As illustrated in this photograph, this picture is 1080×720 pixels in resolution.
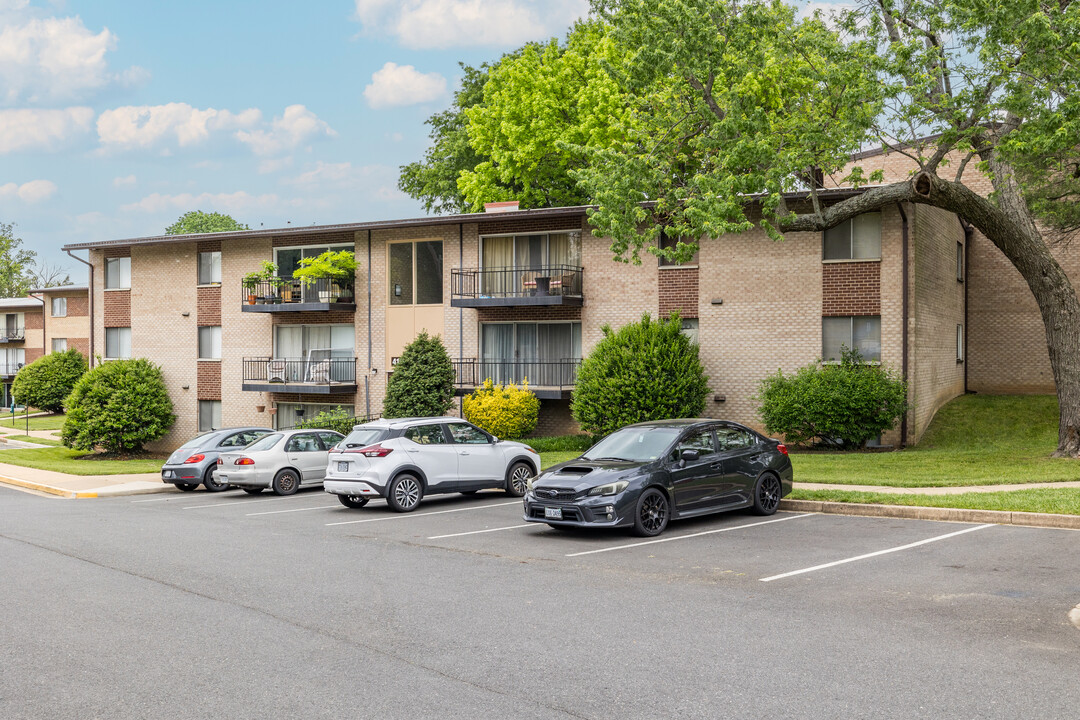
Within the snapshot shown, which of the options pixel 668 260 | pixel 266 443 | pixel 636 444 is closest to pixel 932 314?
pixel 668 260

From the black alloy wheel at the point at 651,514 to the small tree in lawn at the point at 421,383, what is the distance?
54.9ft

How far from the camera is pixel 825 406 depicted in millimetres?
23062

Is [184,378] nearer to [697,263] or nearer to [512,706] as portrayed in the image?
[697,263]

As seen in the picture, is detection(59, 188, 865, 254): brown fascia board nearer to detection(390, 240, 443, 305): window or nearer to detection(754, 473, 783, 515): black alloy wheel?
detection(390, 240, 443, 305): window

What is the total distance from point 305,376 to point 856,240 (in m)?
18.6

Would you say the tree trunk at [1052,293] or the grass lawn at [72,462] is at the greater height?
the tree trunk at [1052,293]

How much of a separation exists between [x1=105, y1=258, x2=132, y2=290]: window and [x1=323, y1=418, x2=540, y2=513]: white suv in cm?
2445

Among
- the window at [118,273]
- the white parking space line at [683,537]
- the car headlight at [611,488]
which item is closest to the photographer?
the white parking space line at [683,537]

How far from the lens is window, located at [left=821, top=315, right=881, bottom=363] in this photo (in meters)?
24.6

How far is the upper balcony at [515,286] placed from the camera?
28.1m

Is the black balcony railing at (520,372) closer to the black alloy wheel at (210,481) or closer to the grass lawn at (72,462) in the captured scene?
the black alloy wheel at (210,481)

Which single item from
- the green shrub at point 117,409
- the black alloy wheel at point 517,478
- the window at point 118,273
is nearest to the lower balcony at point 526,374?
the black alloy wheel at point 517,478

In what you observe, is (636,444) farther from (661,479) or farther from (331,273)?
(331,273)

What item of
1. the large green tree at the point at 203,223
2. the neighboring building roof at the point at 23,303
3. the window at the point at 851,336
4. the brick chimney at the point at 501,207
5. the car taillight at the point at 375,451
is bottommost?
the car taillight at the point at 375,451
